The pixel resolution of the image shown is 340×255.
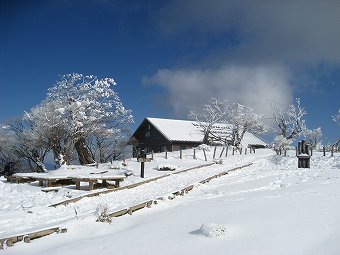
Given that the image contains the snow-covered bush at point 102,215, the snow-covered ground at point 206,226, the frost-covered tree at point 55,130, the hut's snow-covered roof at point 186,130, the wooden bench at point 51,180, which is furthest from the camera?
the hut's snow-covered roof at point 186,130

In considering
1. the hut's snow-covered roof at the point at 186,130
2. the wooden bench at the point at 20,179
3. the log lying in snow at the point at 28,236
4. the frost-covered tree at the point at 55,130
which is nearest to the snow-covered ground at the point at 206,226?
the log lying in snow at the point at 28,236

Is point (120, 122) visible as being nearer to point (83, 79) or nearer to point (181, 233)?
point (83, 79)

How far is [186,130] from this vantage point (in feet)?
172

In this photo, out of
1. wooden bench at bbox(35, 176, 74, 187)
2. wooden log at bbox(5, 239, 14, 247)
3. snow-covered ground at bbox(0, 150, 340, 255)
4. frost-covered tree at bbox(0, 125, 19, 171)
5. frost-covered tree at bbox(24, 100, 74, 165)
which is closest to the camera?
snow-covered ground at bbox(0, 150, 340, 255)

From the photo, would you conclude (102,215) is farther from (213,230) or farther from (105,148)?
(105,148)

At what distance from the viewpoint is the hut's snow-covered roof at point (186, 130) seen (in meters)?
49.2

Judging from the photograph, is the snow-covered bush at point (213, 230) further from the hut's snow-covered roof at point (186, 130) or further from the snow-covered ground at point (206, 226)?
the hut's snow-covered roof at point (186, 130)

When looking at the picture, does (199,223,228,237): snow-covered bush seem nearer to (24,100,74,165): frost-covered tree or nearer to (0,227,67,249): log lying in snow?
(0,227,67,249): log lying in snow

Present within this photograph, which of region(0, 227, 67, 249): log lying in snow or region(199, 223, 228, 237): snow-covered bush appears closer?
region(199, 223, 228, 237): snow-covered bush

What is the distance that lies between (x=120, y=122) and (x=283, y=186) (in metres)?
26.7

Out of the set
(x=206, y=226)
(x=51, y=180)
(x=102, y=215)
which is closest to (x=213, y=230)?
(x=206, y=226)

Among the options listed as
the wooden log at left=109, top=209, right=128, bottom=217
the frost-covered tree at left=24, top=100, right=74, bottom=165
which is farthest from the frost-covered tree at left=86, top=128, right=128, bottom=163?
the wooden log at left=109, top=209, right=128, bottom=217

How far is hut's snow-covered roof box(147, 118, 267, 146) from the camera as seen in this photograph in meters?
49.2

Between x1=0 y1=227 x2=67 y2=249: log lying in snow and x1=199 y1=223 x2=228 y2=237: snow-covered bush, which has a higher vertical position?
x1=199 y1=223 x2=228 y2=237: snow-covered bush
